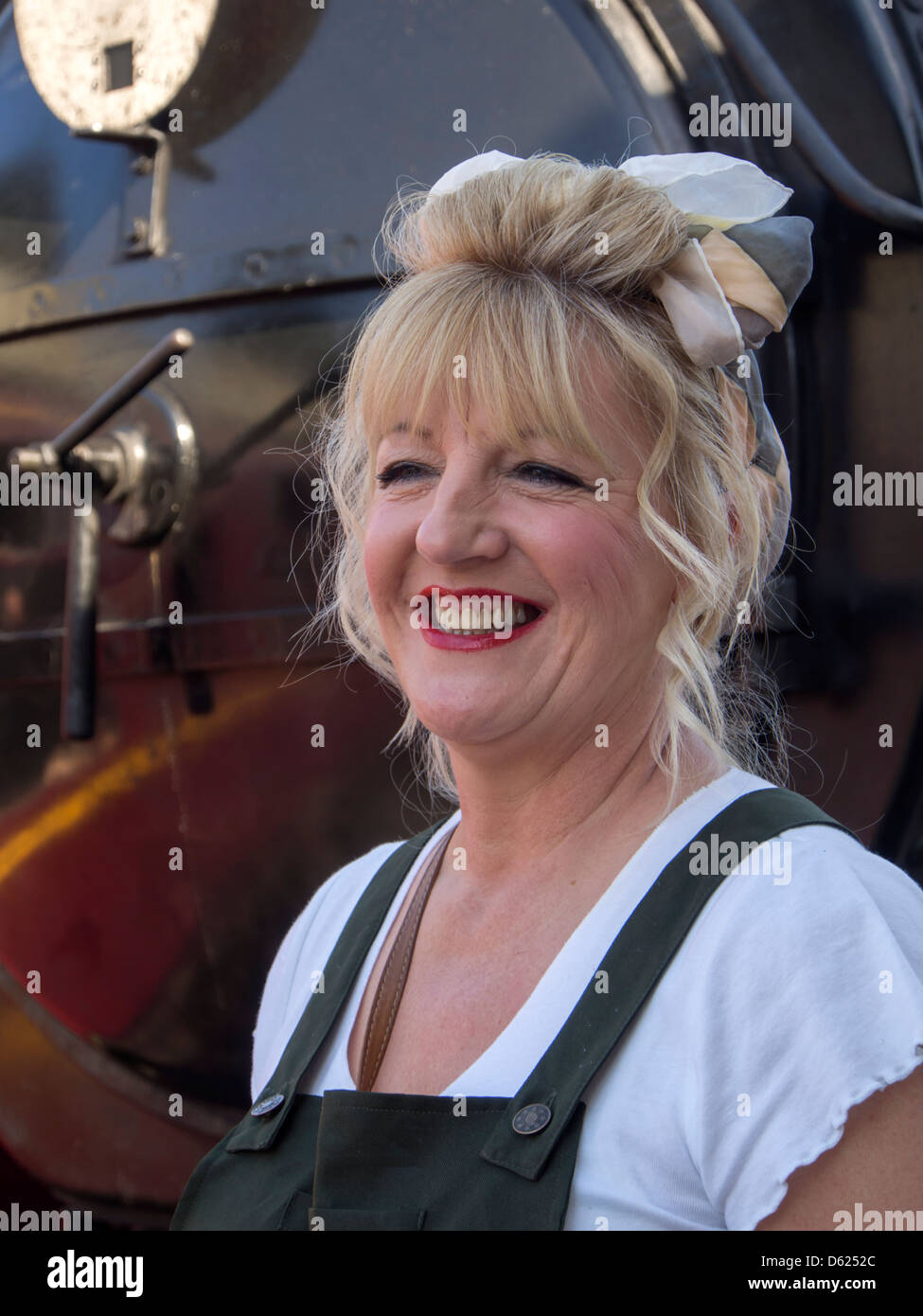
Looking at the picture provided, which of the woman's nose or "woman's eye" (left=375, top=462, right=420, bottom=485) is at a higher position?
"woman's eye" (left=375, top=462, right=420, bottom=485)

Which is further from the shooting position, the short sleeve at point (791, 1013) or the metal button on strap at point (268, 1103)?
the metal button on strap at point (268, 1103)

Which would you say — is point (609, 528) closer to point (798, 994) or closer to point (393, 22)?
point (798, 994)

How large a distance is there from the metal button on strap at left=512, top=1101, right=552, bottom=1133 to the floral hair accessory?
61cm

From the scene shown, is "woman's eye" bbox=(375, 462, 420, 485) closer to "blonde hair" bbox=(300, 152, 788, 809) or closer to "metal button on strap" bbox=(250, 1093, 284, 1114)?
"blonde hair" bbox=(300, 152, 788, 809)

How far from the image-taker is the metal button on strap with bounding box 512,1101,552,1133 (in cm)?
101

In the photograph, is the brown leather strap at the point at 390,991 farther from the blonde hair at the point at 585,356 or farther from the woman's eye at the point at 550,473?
the woman's eye at the point at 550,473

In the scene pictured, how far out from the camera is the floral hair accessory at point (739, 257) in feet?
3.90

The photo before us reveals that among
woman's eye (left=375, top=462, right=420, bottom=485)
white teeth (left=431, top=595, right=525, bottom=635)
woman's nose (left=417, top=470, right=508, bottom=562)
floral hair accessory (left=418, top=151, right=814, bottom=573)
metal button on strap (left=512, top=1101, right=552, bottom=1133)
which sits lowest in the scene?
metal button on strap (left=512, top=1101, right=552, bottom=1133)

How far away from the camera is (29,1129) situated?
2.13 m

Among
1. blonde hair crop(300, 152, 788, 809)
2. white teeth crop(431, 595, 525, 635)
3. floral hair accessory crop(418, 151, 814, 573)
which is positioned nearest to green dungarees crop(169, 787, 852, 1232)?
blonde hair crop(300, 152, 788, 809)

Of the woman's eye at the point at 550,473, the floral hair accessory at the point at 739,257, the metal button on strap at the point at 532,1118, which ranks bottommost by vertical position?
the metal button on strap at the point at 532,1118

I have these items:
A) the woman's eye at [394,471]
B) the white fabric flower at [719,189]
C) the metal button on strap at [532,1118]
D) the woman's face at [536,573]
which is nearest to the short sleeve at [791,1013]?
the metal button on strap at [532,1118]

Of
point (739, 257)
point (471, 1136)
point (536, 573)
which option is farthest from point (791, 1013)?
point (739, 257)
